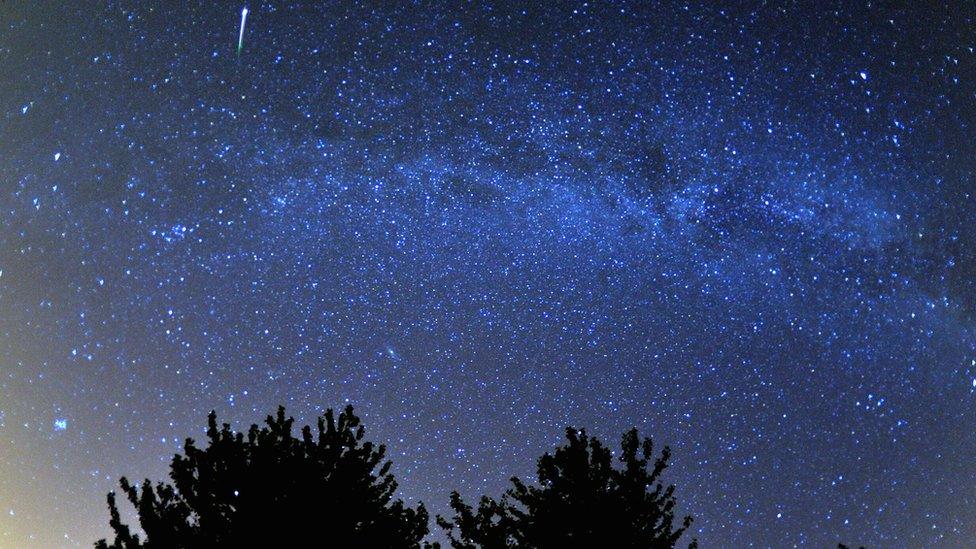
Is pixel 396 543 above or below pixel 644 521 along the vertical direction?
below

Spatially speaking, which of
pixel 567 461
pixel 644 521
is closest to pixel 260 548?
pixel 567 461

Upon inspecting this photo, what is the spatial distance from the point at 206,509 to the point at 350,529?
1223mm

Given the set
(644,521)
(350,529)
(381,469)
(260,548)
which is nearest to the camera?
(260,548)

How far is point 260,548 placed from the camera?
17.5 ft

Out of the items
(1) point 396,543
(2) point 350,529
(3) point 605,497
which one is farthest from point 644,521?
(2) point 350,529

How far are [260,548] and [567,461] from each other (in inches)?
137

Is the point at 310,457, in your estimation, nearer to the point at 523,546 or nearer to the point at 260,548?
the point at 260,548

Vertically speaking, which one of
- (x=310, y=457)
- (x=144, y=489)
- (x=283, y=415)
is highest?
(x=283, y=415)

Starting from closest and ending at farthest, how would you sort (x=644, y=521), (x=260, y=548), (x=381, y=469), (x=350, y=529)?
(x=260, y=548) → (x=350, y=529) → (x=381, y=469) → (x=644, y=521)

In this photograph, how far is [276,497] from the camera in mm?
5672

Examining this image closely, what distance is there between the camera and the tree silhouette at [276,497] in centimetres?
541

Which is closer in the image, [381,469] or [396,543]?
[396,543]

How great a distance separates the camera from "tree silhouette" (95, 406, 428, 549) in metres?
5.41

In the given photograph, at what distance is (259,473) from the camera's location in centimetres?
579
